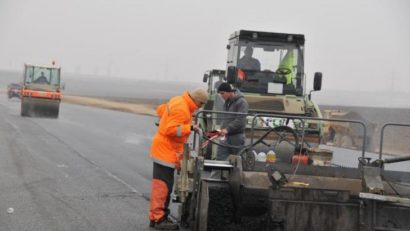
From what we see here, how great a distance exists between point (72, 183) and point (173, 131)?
4024 millimetres

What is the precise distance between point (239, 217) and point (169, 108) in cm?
172

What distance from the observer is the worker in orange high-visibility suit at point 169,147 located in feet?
25.8

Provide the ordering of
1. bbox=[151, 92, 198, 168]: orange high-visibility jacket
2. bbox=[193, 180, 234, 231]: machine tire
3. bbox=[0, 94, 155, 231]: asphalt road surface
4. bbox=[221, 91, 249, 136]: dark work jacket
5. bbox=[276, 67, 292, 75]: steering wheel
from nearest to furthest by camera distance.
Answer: bbox=[193, 180, 234, 231]: machine tire → bbox=[151, 92, 198, 168]: orange high-visibility jacket → bbox=[0, 94, 155, 231]: asphalt road surface → bbox=[221, 91, 249, 136]: dark work jacket → bbox=[276, 67, 292, 75]: steering wheel

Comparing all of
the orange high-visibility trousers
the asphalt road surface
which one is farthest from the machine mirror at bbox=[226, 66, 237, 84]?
the orange high-visibility trousers

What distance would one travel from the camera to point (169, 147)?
7992 millimetres

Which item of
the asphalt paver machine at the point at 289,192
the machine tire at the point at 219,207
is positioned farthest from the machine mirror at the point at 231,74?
the machine tire at the point at 219,207

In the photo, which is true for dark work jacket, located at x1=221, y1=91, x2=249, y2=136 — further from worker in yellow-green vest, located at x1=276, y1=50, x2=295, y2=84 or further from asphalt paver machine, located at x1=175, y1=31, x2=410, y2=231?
worker in yellow-green vest, located at x1=276, y1=50, x2=295, y2=84

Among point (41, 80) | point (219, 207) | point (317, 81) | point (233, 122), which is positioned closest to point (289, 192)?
point (219, 207)

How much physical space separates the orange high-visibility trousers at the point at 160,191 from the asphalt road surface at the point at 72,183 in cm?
25

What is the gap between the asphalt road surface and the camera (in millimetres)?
8203

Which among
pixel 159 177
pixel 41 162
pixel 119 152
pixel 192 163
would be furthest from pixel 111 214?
pixel 119 152

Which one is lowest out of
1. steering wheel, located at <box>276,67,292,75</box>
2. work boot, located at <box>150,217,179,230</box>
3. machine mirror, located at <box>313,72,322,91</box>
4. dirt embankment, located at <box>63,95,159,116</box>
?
dirt embankment, located at <box>63,95,159,116</box>

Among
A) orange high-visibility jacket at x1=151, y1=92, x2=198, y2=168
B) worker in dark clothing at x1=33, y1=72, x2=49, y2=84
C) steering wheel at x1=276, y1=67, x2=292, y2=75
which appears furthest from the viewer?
worker in dark clothing at x1=33, y1=72, x2=49, y2=84

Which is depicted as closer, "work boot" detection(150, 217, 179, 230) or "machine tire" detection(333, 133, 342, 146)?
"work boot" detection(150, 217, 179, 230)
